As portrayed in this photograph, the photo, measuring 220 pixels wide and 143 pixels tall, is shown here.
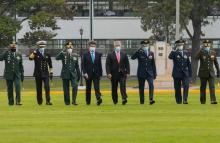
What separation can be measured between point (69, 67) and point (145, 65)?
7.86 ft

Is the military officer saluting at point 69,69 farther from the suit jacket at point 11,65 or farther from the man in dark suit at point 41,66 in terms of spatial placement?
the suit jacket at point 11,65

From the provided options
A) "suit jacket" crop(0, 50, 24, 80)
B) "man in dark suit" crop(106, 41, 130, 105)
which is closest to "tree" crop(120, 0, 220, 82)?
"man in dark suit" crop(106, 41, 130, 105)

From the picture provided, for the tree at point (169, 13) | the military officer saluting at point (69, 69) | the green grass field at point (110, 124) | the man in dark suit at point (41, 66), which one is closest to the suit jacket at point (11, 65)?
the man in dark suit at point (41, 66)

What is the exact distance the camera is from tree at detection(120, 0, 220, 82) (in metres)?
66.4

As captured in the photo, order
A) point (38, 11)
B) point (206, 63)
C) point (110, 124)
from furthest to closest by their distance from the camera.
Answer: point (38, 11), point (206, 63), point (110, 124)

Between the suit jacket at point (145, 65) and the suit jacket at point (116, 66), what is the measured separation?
1.10ft

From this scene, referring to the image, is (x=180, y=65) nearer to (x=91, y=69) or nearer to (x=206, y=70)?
(x=206, y=70)

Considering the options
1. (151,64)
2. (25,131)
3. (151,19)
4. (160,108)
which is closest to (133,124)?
(25,131)

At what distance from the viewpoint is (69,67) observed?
91.2 ft

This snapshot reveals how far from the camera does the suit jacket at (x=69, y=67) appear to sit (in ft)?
90.7

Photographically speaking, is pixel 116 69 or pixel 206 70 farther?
pixel 206 70

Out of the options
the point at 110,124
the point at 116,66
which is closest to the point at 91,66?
the point at 116,66

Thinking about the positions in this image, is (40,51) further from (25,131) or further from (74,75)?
(25,131)

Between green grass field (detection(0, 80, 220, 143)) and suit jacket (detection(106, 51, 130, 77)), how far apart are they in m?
2.05
